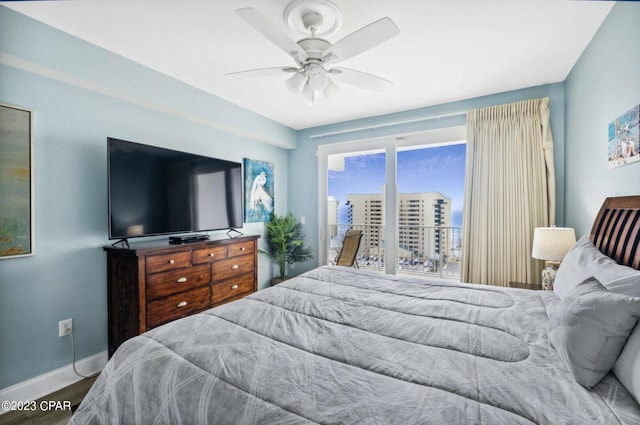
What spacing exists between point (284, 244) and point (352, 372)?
128 inches

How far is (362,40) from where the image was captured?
1.63m

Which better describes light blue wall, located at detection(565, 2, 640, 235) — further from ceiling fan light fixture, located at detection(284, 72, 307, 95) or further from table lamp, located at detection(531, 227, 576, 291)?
ceiling fan light fixture, located at detection(284, 72, 307, 95)

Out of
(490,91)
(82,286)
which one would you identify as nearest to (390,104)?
(490,91)

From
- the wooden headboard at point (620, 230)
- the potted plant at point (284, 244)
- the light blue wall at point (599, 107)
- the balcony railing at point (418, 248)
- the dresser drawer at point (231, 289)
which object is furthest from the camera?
the balcony railing at point (418, 248)

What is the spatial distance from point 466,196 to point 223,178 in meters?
2.90

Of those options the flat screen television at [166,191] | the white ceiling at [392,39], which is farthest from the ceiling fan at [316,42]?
the flat screen television at [166,191]

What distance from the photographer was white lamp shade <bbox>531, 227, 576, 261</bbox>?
7.32 feet

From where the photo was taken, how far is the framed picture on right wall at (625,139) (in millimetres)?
1537

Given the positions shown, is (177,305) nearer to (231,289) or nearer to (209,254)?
(209,254)

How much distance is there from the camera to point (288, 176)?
Result: 4746 mm

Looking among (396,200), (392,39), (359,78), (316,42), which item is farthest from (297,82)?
(396,200)

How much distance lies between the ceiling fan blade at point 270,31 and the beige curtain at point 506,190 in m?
2.44

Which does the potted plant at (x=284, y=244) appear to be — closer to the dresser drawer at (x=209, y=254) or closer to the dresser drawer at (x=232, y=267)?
the dresser drawer at (x=232, y=267)

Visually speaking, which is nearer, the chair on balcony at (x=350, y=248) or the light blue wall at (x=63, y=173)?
the light blue wall at (x=63, y=173)
